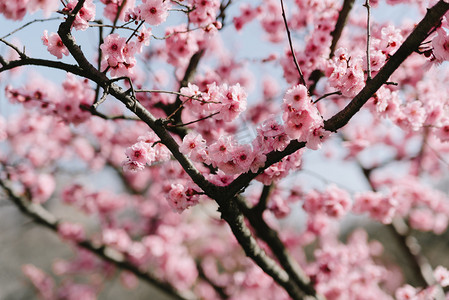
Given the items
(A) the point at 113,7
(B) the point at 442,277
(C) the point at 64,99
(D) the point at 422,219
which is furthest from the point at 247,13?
(D) the point at 422,219

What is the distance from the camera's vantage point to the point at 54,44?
2.30 meters

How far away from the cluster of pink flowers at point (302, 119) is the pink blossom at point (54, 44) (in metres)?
1.55

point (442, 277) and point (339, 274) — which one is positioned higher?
point (339, 274)

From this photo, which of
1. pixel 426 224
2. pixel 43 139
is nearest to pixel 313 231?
pixel 426 224

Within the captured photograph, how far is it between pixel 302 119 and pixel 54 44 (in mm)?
1752

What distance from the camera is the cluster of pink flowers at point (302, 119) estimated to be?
6.48 ft

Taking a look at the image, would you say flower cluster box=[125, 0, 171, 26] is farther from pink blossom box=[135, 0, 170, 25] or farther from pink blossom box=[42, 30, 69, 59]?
pink blossom box=[42, 30, 69, 59]

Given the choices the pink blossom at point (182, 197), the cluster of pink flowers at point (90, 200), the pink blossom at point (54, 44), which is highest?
the cluster of pink flowers at point (90, 200)

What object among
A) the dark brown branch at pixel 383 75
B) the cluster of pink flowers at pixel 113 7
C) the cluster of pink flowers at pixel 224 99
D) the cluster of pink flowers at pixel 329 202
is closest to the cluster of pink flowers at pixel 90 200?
the cluster of pink flowers at pixel 113 7

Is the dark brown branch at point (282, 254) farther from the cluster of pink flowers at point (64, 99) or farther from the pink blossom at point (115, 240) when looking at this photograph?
the pink blossom at point (115, 240)

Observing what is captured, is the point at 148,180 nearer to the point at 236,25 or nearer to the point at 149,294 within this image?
the point at 236,25

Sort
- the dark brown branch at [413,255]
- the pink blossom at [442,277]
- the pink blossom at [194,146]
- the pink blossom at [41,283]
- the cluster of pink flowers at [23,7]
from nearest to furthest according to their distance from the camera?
the cluster of pink flowers at [23,7] < the pink blossom at [194,146] < the pink blossom at [442,277] < the dark brown branch at [413,255] < the pink blossom at [41,283]

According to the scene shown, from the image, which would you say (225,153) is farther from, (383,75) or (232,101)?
(383,75)

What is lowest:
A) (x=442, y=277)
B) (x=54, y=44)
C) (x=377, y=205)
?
(x=442, y=277)
